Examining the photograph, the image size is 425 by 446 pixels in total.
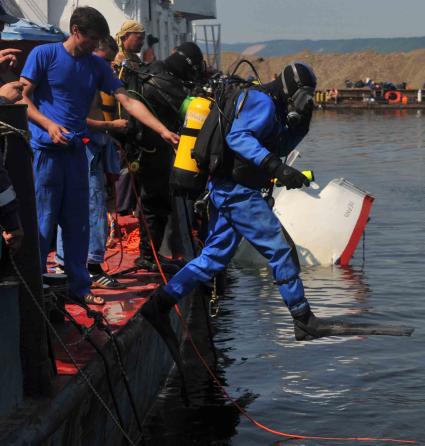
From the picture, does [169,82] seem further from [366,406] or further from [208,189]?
[366,406]

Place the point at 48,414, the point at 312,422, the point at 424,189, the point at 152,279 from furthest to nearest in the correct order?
the point at 424,189, the point at 152,279, the point at 312,422, the point at 48,414

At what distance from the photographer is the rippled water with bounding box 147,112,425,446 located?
6992mm

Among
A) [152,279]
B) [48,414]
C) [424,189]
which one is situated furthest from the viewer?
[424,189]

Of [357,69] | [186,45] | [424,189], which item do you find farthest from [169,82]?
[357,69]

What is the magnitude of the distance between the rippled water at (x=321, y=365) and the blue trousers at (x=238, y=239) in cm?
87

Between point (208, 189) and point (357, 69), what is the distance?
354ft

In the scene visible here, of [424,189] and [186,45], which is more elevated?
[186,45]

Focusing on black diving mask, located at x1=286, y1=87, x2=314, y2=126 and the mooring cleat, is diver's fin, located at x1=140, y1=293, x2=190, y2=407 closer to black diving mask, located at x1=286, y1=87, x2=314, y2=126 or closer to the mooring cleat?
the mooring cleat

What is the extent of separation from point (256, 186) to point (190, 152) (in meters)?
0.46

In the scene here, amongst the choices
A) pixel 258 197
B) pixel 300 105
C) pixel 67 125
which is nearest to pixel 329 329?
pixel 258 197

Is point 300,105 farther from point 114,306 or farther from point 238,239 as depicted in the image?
point 114,306

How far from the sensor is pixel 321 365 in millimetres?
8375

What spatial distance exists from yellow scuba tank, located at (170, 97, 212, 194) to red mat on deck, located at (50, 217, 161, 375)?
889mm

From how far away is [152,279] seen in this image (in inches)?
328
